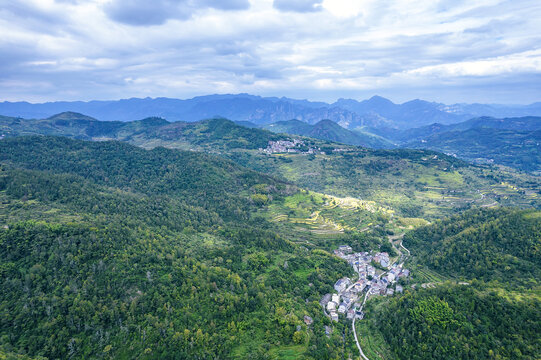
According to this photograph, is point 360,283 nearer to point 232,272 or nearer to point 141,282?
point 232,272

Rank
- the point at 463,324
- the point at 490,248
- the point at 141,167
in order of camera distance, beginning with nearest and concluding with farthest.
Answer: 1. the point at 463,324
2. the point at 490,248
3. the point at 141,167

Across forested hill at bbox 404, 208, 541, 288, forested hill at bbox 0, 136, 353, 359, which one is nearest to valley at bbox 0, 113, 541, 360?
forested hill at bbox 0, 136, 353, 359

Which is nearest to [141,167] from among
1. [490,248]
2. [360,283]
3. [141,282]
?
[141,282]

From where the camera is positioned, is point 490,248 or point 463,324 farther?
point 490,248

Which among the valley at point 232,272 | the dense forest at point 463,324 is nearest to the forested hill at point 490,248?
the valley at point 232,272

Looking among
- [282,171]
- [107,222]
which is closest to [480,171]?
[282,171]

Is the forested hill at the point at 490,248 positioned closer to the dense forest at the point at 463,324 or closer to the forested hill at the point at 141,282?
the dense forest at the point at 463,324

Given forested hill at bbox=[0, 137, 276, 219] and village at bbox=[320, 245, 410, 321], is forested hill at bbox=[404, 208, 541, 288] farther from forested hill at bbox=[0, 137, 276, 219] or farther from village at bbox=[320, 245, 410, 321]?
forested hill at bbox=[0, 137, 276, 219]
